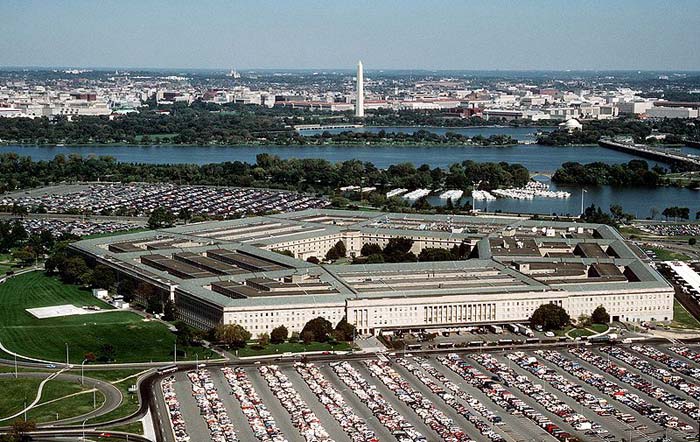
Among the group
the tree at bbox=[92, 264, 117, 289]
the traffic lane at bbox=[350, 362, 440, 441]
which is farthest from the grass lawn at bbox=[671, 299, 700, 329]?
the tree at bbox=[92, 264, 117, 289]

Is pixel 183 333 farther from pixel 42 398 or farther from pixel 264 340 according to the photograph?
pixel 42 398

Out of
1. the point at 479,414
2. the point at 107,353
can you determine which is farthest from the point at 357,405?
the point at 107,353

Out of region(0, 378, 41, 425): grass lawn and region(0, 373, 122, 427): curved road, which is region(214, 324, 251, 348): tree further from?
region(0, 378, 41, 425): grass lawn

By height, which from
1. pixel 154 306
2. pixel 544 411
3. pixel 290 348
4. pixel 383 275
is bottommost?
pixel 290 348

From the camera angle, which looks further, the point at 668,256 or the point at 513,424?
the point at 668,256

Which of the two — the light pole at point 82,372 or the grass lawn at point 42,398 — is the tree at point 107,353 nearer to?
Result: the light pole at point 82,372

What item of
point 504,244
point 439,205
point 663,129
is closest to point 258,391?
point 504,244
